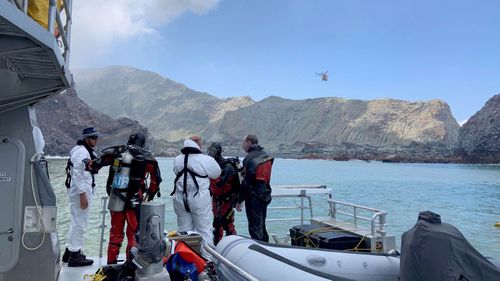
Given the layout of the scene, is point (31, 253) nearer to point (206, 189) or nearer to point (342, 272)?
point (206, 189)

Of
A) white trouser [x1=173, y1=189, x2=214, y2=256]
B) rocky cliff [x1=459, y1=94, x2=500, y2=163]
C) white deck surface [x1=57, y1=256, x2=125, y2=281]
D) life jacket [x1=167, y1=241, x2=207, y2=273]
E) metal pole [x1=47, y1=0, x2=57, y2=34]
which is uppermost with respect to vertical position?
rocky cliff [x1=459, y1=94, x2=500, y2=163]

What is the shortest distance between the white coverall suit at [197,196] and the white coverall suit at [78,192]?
102 centimetres

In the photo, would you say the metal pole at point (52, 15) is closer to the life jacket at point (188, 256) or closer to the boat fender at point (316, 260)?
the life jacket at point (188, 256)

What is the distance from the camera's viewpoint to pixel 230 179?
17.4 feet

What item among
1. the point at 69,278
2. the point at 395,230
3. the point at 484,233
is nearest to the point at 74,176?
the point at 69,278

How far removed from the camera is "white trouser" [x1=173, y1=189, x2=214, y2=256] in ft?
15.1

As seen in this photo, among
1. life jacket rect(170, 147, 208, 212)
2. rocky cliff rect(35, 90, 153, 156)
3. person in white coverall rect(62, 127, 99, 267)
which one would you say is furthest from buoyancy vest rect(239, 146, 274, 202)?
rocky cliff rect(35, 90, 153, 156)

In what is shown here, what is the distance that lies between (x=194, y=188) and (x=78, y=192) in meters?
1.32

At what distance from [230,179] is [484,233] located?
53.2ft

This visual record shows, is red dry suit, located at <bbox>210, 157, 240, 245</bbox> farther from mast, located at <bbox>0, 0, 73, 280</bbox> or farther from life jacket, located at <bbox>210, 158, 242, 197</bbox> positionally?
mast, located at <bbox>0, 0, 73, 280</bbox>

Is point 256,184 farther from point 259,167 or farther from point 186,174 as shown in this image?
point 186,174

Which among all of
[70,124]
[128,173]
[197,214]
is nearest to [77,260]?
[128,173]

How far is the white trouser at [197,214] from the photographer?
4.61 metres

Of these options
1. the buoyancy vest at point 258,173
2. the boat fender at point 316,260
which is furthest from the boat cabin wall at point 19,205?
the buoyancy vest at point 258,173
